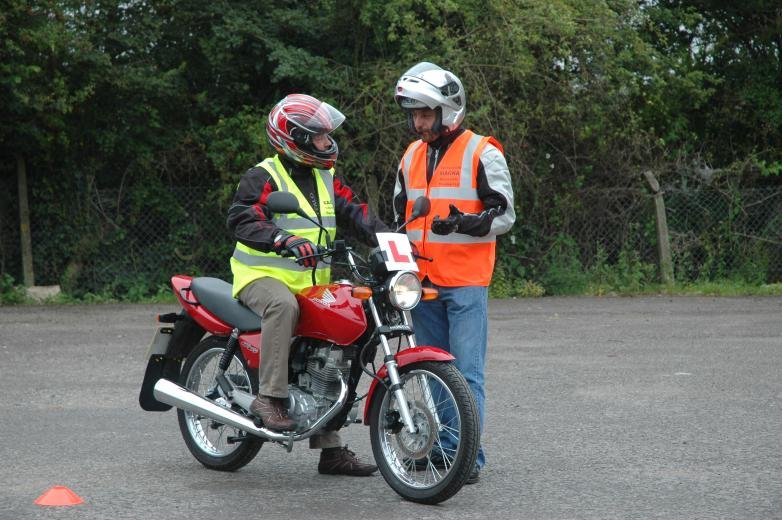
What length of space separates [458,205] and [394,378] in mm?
1052

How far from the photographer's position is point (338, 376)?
612 centimetres

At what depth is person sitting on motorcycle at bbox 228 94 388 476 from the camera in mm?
6043

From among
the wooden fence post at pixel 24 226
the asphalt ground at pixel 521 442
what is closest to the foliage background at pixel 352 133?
the wooden fence post at pixel 24 226

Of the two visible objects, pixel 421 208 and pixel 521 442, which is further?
pixel 521 442

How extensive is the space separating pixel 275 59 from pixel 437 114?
10.7 m

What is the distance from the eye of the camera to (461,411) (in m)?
5.52

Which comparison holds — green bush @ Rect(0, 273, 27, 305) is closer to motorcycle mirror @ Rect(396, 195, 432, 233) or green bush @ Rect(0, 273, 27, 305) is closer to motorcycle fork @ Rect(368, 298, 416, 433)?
motorcycle fork @ Rect(368, 298, 416, 433)

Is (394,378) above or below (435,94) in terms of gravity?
below

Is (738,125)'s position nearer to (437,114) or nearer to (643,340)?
(643,340)

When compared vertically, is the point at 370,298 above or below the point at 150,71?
below

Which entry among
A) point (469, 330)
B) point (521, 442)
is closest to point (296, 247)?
point (469, 330)

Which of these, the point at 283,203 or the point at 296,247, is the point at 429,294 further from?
the point at 283,203

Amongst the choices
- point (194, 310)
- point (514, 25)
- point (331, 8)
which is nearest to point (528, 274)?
point (514, 25)

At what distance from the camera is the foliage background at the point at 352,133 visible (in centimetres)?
1641
